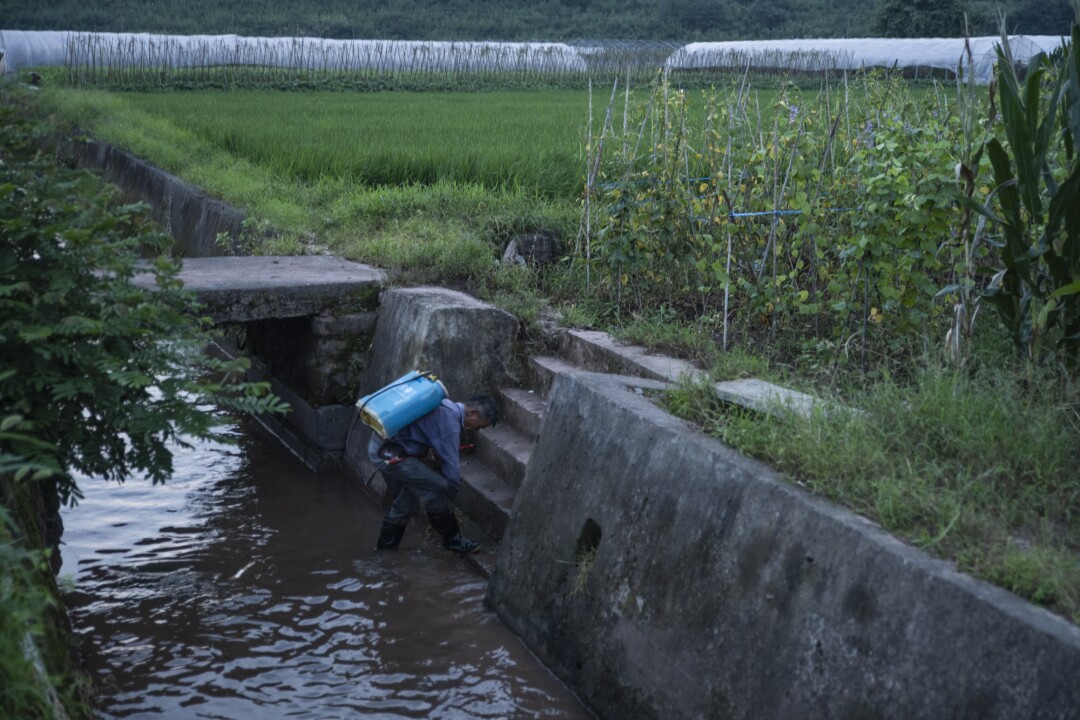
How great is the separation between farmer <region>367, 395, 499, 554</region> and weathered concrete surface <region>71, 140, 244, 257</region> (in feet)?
11.7

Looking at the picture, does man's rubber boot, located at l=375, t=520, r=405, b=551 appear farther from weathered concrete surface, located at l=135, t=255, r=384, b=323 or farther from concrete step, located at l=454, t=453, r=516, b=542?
weathered concrete surface, located at l=135, t=255, r=384, b=323

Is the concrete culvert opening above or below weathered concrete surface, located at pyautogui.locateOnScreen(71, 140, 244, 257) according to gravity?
below

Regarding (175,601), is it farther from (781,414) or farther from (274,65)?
(274,65)

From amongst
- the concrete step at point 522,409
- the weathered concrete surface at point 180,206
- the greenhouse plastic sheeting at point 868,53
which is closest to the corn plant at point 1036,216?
the concrete step at point 522,409

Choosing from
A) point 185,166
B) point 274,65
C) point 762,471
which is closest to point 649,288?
point 762,471

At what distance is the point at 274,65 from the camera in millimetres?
24000

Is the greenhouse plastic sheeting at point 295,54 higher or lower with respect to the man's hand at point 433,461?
higher

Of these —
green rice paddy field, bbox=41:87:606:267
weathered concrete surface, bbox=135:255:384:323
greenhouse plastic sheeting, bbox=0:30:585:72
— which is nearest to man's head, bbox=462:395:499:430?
weathered concrete surface, bbox=135:255:384:323

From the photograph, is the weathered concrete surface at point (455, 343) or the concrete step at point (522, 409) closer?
the concrete step at point (522, 409)

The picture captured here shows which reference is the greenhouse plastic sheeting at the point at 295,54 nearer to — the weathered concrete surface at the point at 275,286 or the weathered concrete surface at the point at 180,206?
the weathered concrete surface at the point at 180,206

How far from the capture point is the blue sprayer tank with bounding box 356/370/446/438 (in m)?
4.89

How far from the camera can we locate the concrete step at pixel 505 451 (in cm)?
536

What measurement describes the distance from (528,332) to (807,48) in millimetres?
24717

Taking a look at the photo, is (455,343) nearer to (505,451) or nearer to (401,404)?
(505,451)
